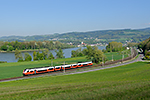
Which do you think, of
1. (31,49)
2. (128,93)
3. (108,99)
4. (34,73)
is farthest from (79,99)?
(31,49)

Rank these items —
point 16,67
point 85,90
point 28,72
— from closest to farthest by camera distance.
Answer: point 85,90, point 28,72, point 16,67

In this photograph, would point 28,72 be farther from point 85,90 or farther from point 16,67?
point 85,90

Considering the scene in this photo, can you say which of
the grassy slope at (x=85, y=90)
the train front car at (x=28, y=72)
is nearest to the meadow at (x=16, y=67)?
the train front car at (x=28, y=72)

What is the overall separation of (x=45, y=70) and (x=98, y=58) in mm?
35095

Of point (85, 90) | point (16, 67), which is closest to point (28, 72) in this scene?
point (16, 67)

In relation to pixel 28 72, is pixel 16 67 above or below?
below

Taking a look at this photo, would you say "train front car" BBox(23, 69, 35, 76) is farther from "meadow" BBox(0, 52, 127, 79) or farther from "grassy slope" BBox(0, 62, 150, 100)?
"grassy slope" BBox(0, 62, 150, 100)

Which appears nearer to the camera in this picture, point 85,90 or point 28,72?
point 85,90

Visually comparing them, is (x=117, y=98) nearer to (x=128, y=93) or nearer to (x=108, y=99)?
(x=108, y=99)

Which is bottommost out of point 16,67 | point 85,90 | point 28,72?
point 16,67

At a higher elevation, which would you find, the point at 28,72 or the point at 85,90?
the point at 85,90

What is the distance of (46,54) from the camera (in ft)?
347

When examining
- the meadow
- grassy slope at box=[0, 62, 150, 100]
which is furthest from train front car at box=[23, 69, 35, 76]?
grassy slope at box=[0, 62, 150, 100]

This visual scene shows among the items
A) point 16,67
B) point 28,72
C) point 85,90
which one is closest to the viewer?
point 85,90
